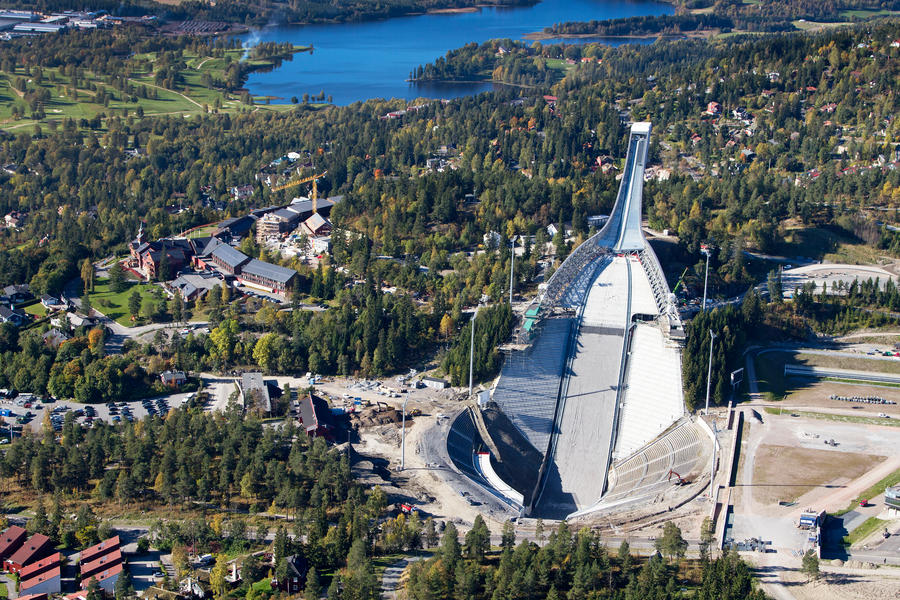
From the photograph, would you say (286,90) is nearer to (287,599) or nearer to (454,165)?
(454,165)

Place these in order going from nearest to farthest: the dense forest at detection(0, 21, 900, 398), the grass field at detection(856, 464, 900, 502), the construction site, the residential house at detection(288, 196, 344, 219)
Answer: the grass field at detection(856, 464, 900, 502), the construction site, the dense forest at detection(0, 21, 900, 398), the residential house at detection(288, 196, 344, 219)

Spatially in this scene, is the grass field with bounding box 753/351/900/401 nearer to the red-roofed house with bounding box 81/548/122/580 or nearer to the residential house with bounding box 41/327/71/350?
the red-roofed house with bounding box 81/548/122/580

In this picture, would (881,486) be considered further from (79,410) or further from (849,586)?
(79,410)

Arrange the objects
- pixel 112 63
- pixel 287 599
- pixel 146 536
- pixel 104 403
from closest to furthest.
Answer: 1. pixel 287 599
2. pixel 146 536
3. pixel 104 403
4. pixel 112 63

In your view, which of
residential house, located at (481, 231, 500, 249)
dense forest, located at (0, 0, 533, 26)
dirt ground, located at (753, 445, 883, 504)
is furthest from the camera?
dense forest, located at (0, 0, 533, 26)

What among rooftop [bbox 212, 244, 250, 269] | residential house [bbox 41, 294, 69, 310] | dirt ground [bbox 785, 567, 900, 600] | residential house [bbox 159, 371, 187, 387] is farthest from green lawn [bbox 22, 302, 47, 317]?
dirt ground [bbox 785, 567, 900, 600]

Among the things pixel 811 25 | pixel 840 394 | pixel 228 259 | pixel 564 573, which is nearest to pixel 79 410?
pixel 228 259

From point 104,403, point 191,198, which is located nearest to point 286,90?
point 191,198
